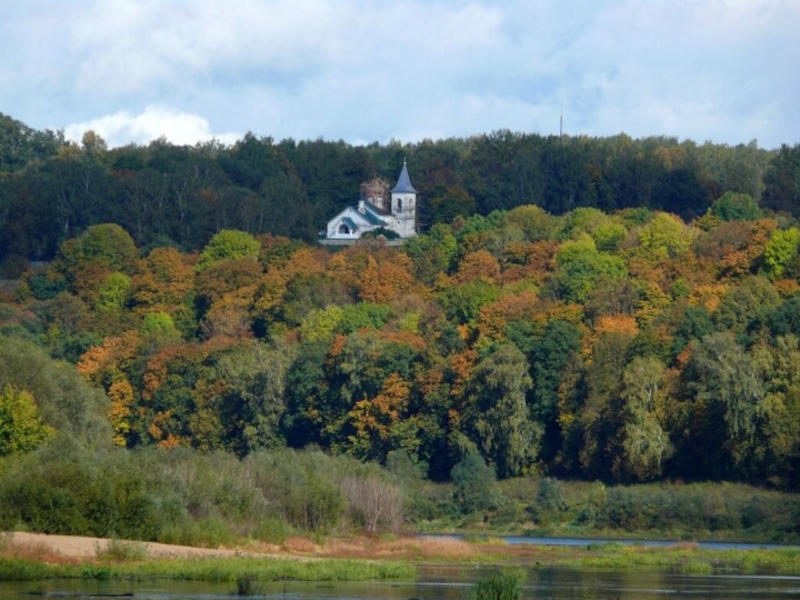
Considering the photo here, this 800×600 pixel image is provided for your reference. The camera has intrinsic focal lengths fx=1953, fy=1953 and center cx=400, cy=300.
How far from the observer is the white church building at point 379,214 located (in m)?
181

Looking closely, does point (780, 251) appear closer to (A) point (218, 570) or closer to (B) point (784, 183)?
(B) point (784, 183)

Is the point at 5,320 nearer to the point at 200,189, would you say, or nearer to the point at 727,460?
the point at 200,189

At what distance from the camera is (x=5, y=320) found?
14162 cm

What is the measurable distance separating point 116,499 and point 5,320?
269ft

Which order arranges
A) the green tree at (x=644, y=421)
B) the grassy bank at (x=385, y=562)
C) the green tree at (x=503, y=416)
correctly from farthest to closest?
the green tree at (x=503, y=416) < the green tree at (x=644, y=421) < the grassy bank at (x=385, y=562)

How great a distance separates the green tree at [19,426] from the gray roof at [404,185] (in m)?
107

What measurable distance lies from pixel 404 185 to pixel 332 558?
12027cm

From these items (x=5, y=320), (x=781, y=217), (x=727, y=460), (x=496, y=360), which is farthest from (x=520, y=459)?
(x=5, y=320)

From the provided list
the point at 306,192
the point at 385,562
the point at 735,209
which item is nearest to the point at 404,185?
the point at 306,192

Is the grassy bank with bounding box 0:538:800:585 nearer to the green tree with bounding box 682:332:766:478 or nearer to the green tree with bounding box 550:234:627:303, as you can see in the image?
the green tree with bounding box 682:332:766:478

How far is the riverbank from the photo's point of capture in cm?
5612

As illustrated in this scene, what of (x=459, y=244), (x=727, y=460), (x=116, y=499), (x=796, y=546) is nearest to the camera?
(x=116, y=499)

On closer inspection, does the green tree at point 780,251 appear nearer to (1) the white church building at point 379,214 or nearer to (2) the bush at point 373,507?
(2) the bush at point 373,507

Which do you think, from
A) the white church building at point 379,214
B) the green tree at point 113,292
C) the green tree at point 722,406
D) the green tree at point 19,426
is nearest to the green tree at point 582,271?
the green tree at point 722,406
